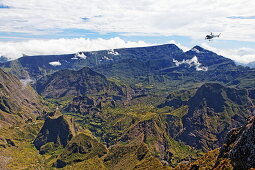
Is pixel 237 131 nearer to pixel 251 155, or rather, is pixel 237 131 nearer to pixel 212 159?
pixel 212 159

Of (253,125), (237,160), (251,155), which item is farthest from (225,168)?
(253,125)

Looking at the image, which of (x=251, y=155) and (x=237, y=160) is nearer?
(x=251, y=155)

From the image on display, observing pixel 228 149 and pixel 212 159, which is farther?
pixel 212 159

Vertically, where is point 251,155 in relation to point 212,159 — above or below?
above

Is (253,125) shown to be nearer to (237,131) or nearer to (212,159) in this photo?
(237,131)

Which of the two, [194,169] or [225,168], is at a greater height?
[225,168]

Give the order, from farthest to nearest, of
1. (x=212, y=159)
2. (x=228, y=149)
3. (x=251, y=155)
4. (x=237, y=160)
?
(x=212, y=159) → (x=228, y=149) → (x=237, y=160) → (x=251, y=155)

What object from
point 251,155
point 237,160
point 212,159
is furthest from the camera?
point 212,159

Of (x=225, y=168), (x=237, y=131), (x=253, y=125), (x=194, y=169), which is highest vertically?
(x=253, y=125)

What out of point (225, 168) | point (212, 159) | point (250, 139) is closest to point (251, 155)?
point (250, 139)
